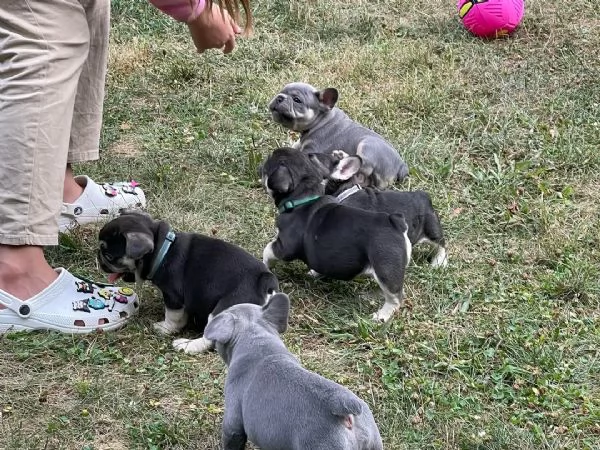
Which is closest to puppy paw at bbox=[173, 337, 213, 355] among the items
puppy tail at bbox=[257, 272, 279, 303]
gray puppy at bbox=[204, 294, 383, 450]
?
puppy tail at bbox=[257, 272, 279, 303]

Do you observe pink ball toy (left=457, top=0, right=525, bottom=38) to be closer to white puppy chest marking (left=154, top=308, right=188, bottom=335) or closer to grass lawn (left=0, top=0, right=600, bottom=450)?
grass lawn (left=0, top=0, right=600, bottom=450)

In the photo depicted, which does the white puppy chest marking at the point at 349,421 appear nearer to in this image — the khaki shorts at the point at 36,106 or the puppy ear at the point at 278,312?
the puppy ear at the point at 278,312

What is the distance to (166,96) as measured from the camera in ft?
22.8

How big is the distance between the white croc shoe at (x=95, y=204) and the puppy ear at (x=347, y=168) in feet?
3.88

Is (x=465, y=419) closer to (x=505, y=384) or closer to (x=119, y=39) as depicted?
(x=505, y=384)

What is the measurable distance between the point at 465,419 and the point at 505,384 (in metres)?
0.36

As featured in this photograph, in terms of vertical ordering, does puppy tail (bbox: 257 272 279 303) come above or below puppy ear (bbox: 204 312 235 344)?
below

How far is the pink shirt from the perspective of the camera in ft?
12.7

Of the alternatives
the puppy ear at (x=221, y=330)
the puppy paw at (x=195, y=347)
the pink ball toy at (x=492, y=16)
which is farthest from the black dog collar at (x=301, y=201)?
the pink ball toy at (x=492, y=16)

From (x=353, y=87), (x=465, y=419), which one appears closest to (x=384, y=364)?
(x=465, y=419)

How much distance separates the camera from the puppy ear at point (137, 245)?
407cm

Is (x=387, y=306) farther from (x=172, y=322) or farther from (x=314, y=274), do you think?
(x=172, y=322)

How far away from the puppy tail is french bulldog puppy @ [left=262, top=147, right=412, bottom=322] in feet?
1.66

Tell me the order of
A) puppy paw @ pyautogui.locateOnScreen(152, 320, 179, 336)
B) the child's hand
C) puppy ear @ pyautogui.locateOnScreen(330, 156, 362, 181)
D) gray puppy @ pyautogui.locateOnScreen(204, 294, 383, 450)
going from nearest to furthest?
gray puppy @ pyautogui.locateOnScreen(204, 294, 383, 450), the child's hand, puppy paw @ pyautogui.locateOnScreen(152, 320, 179, 336), puppy ear @ pyautogui.locateOnScreen(330, 156, 362, 181)
